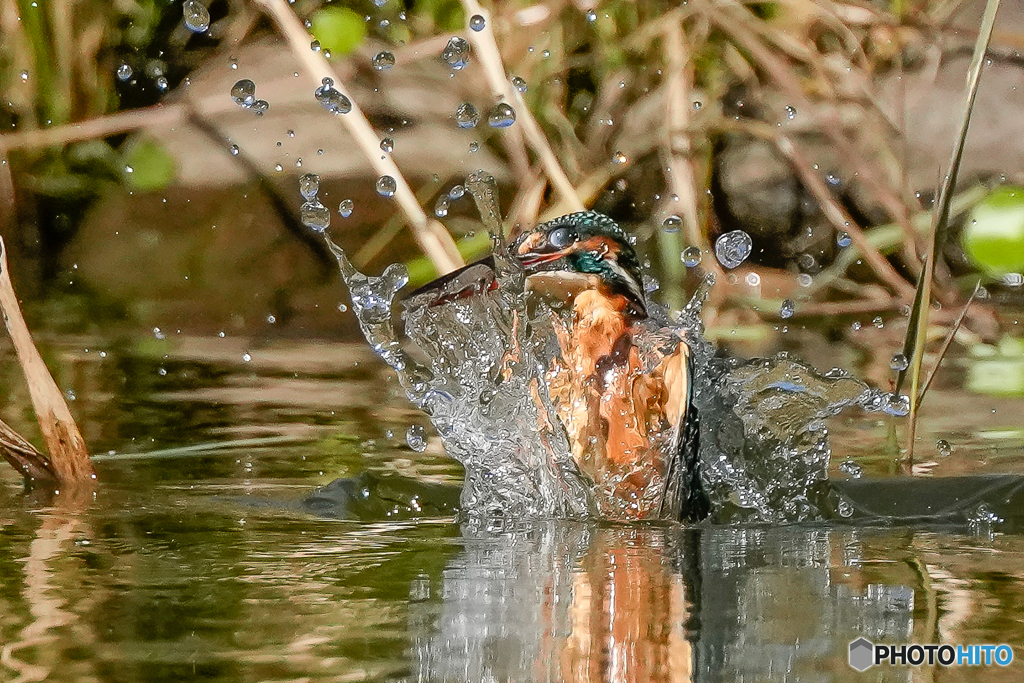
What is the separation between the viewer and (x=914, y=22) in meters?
3.90

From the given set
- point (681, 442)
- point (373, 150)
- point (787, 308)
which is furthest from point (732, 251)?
point (681, 442)

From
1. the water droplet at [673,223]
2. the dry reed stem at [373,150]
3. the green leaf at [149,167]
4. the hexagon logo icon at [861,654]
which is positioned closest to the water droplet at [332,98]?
the dry reed stem at [373,150]

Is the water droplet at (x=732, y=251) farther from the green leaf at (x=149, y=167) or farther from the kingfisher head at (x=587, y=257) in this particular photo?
the green leaf at (x=149, y=167)

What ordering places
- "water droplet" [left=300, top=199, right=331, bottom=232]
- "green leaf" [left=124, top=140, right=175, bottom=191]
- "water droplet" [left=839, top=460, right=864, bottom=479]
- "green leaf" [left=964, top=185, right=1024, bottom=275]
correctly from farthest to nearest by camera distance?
"green leaf" [left=124, top=140, right=175, bottom=191], "green leaf" [left=964, top=185, right=1024, bottom=275], "water droplet" [left=300, top=199, right=331, bottom=232], "water droplet" [left=839, top=460, right=864, bottom=479]

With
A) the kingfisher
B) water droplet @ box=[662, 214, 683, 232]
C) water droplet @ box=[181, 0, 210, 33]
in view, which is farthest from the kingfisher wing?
water droplet @ box=[662, 214, 683, 232]

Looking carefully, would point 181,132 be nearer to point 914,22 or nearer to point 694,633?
point 914,22

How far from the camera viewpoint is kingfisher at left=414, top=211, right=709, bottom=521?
1.90m

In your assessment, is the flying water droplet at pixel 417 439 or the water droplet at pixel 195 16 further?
the water droplet at pixel 195 16

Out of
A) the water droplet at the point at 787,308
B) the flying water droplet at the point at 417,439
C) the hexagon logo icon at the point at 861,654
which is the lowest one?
the hexagon logo icon at the point at 861,654

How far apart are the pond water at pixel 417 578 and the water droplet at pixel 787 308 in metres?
0.92

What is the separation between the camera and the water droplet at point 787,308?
3.25 meters

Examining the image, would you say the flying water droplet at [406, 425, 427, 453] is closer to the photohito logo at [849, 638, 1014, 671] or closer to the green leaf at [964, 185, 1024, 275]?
the photohito logo at [849, 638, 1014, 671]

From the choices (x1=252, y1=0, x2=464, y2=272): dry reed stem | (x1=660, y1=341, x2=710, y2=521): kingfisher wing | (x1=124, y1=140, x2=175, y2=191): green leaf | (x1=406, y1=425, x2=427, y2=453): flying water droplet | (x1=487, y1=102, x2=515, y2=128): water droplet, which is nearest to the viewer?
(x1=660, y1=341, x2=710, y2=521): kingfisher wing

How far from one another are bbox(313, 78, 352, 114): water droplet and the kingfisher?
823 millimetres
